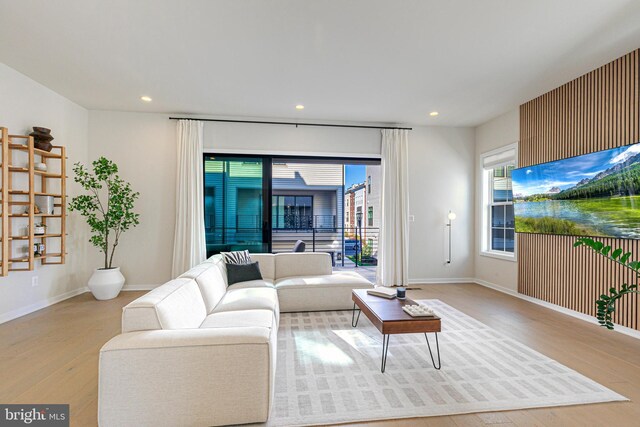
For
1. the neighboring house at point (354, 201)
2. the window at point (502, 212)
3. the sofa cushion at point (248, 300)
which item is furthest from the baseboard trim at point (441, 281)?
the neighboring house at point (354, 201)

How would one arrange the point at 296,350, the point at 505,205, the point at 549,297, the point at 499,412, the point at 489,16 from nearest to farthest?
the point at 499,412, the point at 489,16, the point at 296,350, the point at 549,297, the point at 505,205

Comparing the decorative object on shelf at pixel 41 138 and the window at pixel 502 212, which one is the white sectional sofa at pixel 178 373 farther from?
the window at pixel 502 212

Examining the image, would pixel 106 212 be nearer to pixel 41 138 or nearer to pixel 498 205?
pixel 41 138

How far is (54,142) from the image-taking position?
424 centimetres

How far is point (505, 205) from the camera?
517 centimetres

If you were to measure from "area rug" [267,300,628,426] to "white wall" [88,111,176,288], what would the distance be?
121 inches

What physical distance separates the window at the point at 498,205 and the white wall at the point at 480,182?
101mm

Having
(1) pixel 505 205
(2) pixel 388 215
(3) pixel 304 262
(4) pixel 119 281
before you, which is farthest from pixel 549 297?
(4) pixel 119 281

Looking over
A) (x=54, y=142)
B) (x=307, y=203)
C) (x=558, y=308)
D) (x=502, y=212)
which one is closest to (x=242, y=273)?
(x=54, y=142)

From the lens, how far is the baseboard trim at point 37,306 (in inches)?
137

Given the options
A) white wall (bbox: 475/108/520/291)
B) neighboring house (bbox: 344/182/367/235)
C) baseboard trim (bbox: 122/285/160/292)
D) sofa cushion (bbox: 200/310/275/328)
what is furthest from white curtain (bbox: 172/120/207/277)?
neighboring house (bbox: 344/182/367/235)

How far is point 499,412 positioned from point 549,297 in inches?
121

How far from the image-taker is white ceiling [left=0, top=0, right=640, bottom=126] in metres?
2.48

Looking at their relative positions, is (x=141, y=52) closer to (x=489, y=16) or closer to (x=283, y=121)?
(x=283, y=121)
